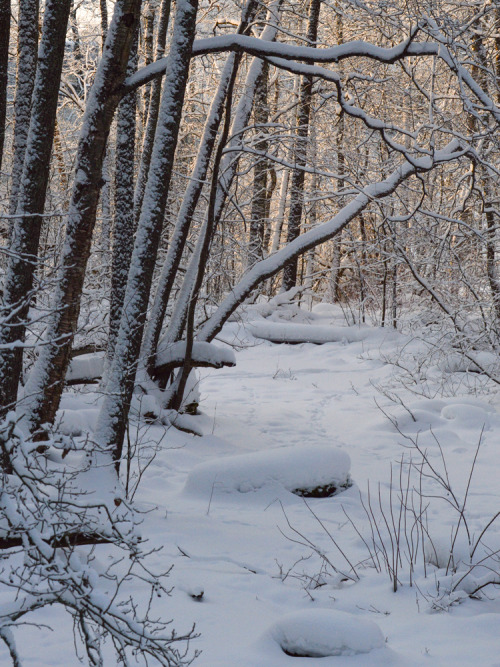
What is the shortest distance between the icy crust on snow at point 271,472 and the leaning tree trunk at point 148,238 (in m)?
0.87

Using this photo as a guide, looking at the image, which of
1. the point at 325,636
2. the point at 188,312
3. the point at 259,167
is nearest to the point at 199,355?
the point at 188,312

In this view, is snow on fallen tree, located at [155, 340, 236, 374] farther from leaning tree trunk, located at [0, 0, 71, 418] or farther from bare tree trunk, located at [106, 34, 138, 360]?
leaning tree trunk, located at [0, 0, 71, 418]

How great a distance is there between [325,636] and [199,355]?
177 inches

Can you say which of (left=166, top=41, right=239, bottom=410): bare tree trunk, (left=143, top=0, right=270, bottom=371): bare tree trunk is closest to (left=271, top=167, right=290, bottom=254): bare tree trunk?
(left=143, top=0, right=270, bottom=371): bare tree trunk

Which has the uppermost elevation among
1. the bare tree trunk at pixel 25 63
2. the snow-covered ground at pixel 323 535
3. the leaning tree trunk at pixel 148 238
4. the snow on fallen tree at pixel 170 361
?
the bare tree trunk at pixel 25 63

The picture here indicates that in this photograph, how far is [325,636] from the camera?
293cm

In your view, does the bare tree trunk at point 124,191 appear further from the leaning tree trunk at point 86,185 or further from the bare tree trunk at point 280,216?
the bare tree trunk at point 280,216

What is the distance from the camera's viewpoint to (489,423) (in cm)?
767

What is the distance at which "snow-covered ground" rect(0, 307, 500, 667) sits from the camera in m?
2.95

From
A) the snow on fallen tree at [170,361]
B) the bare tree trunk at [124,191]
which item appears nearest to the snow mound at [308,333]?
the snow on fallen tree at [170,361]

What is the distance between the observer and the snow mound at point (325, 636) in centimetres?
290

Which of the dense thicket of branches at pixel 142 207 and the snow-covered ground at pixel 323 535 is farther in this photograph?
the dense thicket of branches at pixel 142 207

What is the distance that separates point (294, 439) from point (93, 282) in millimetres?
3383

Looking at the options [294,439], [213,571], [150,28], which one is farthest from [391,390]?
[150,28]
